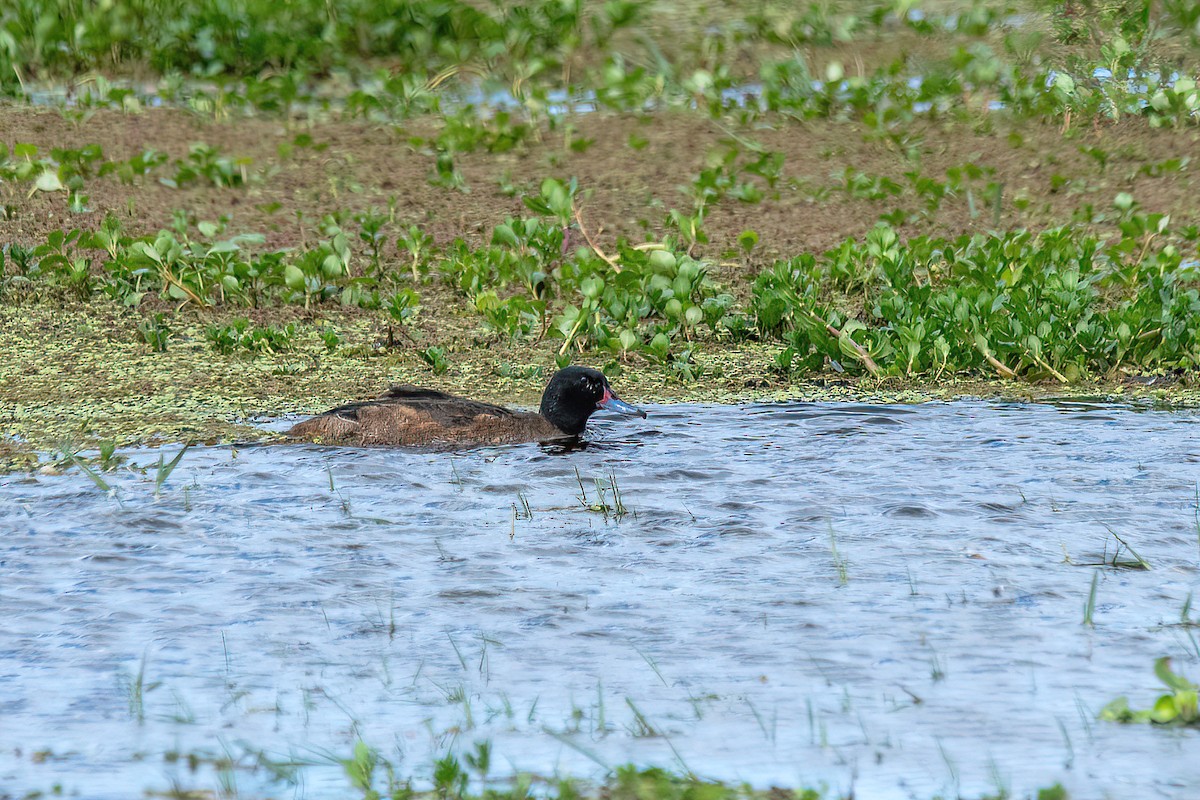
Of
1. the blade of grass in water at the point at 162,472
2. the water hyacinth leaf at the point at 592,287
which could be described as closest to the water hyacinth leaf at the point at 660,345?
the water hyacinth leaf at the point at 592,287

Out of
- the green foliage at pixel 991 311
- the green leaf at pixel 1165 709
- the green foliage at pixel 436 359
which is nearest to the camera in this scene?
the green leaf at pixel 1165 709

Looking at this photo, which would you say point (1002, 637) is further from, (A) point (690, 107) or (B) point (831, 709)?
(A) point (690, 107)

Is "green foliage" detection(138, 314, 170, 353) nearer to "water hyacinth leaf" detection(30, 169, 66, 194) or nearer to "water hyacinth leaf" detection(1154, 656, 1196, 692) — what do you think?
"water hyacinth leaf" detection(30, 169, 66, 194)

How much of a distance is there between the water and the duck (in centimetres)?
14

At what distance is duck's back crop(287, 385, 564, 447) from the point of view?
23.2ft

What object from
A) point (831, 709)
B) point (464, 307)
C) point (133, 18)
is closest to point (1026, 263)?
point (464, 307)

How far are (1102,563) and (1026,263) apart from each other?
454cm

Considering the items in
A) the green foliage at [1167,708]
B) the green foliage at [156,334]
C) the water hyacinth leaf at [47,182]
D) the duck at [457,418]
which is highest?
the green foliage at [1167,708]

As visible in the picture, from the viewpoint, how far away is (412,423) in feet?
23.5

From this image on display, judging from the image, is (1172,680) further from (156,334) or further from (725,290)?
(725,290)

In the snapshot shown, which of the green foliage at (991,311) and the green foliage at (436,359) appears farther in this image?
the green foliage at (436,359)

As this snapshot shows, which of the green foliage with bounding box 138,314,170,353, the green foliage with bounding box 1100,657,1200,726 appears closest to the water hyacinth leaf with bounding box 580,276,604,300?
the green foliage with bounding box 138,314,170,353

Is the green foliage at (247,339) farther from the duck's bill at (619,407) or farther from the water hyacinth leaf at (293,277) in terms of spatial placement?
the duck's bill at (619,407)

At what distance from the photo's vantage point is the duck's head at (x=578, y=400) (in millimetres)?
7523
